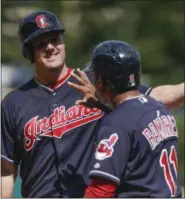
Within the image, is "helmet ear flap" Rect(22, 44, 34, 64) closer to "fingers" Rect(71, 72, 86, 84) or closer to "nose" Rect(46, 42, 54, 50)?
"nose" Rect(46, 42, 54, 50)

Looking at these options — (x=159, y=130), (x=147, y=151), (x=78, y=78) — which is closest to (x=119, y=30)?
(x=78, y=78)

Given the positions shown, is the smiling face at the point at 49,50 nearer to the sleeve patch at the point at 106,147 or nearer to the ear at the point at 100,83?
the ear at the point at 100,83

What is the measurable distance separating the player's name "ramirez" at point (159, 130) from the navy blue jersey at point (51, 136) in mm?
928

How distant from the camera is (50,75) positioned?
5277mm

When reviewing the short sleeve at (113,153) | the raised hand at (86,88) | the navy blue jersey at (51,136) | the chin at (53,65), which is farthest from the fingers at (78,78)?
the short sleeve at (113,153)

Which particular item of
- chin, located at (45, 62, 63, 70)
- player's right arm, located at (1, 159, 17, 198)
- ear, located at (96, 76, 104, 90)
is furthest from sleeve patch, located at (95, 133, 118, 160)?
player's right arm, located at (1, 159, 17, 198)

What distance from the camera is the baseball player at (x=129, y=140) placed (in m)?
4.04

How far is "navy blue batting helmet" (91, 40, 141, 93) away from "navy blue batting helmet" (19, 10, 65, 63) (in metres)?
0.92

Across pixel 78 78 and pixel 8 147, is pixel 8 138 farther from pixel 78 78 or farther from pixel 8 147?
pixel 78 78

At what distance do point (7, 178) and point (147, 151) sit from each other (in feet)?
5.49

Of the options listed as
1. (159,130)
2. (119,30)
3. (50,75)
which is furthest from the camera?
(119,30)

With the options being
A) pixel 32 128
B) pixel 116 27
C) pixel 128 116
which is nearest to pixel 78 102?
pixel 32 128

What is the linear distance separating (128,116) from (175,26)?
11981mm

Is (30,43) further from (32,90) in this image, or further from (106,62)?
(106,62)
